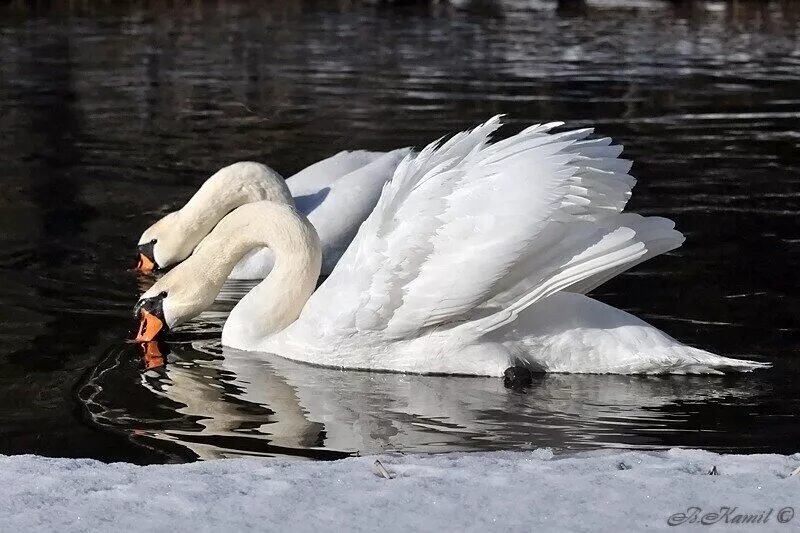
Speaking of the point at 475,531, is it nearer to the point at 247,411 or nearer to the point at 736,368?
the point at 247,411

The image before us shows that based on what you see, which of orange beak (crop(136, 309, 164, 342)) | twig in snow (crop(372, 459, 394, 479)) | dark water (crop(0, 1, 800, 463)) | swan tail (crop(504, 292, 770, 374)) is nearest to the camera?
twig in snow (crop(372, 459, 394, 479))

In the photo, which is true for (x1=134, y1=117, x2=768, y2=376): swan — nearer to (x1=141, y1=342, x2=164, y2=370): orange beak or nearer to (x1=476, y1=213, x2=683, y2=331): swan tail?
(x1=476, y1=213, x2=683, y2=331): swan tail

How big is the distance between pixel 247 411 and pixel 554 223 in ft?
5.80

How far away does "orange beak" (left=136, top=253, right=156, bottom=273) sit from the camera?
10.6 meters

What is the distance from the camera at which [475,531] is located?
16.6ft

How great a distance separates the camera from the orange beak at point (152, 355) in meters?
8.02

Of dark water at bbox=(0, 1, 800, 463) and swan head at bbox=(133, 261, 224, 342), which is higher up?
swan head at bbox=(133, 261, 224, 342)

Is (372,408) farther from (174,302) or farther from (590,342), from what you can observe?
(174,302)

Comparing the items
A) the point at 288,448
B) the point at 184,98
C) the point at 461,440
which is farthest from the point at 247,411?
the point at 184,98

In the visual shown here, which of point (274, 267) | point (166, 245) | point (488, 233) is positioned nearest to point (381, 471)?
point (488, 233)

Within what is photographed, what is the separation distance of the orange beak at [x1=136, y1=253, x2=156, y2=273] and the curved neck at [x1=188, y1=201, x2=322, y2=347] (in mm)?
2162
